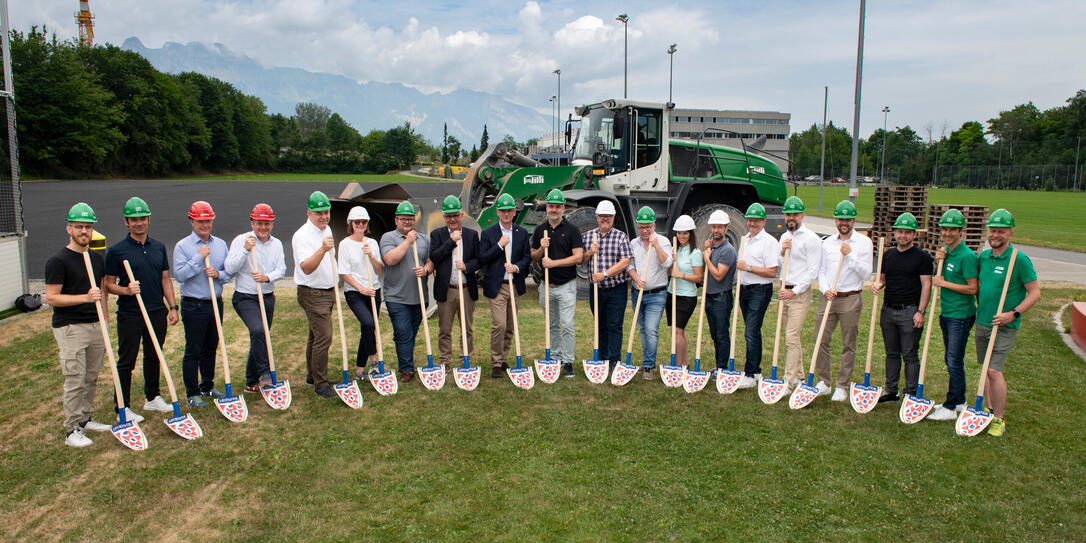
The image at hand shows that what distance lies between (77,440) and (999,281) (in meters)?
7.91

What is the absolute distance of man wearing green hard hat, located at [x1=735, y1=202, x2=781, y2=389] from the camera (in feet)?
21.2

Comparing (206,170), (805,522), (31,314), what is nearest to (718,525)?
(805,522)

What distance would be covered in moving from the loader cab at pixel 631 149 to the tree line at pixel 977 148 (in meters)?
48.9

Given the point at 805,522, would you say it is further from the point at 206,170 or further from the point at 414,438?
the point at 206,170

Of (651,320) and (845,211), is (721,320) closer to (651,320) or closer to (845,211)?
(651,320)

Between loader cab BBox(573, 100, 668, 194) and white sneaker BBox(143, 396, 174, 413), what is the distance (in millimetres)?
7814

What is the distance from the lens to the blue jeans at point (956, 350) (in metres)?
5.75

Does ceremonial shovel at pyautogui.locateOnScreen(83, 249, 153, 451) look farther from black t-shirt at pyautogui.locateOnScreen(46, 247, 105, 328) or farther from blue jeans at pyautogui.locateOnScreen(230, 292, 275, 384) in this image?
blue jeans at pyautogui.locateOnScreen(230, 292, 275, 384)

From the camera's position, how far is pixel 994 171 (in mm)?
62844

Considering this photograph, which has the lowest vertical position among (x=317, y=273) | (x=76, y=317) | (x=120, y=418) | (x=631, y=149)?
(x=120, y=418)

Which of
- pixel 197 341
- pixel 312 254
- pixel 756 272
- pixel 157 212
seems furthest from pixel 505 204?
pixel 157 212

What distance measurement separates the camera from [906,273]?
586 centimetres

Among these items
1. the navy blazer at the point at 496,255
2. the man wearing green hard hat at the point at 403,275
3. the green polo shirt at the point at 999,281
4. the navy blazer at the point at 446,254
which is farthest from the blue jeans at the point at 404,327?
the green polo shirt at the point at 999,281

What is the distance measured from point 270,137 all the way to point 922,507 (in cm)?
9316
